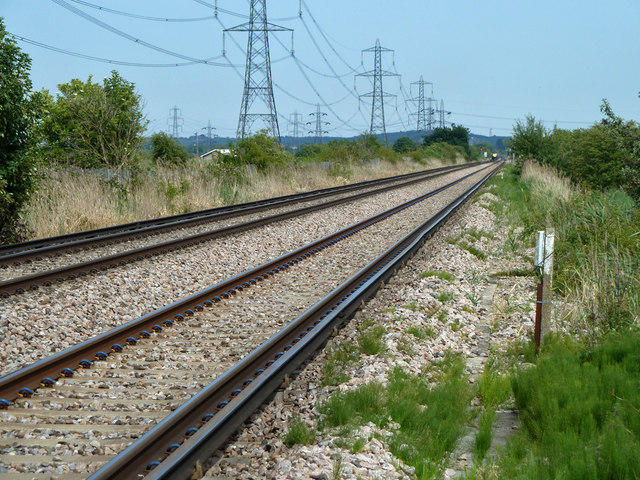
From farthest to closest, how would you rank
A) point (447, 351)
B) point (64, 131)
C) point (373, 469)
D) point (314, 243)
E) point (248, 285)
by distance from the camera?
point (64, 131) → point (314, 243) → point (248, 285) → point (447, 351) → point (373, 469)

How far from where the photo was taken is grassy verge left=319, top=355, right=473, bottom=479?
4254 millimetres

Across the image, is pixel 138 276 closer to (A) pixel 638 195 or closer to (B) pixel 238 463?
(B) pixel 238 463

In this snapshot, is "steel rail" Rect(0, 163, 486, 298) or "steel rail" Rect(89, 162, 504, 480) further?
"steel rail" Rect(0, 163, 486, 298)

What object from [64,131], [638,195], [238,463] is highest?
[64,131]

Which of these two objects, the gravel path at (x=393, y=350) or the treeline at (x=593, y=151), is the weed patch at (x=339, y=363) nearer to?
the gravel path at (x=393, y=350)

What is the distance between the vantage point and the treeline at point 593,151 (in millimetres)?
12516

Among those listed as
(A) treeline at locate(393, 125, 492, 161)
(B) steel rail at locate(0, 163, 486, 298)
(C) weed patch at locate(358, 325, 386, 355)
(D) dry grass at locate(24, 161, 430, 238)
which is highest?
(A) treeline at locate(393, 125, 492, 161)

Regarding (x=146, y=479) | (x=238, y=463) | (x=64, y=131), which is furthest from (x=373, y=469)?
(x=64, y=131)

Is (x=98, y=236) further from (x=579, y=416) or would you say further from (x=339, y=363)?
(x=579, y=416)

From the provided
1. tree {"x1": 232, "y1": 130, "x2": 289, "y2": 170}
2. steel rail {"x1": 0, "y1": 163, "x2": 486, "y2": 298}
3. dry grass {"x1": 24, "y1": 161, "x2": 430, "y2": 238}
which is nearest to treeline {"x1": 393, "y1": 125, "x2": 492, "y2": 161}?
tree {"x1": 232, "y1": 130, "x2": 289, "y2": 170}

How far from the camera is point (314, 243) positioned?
41.8 ft

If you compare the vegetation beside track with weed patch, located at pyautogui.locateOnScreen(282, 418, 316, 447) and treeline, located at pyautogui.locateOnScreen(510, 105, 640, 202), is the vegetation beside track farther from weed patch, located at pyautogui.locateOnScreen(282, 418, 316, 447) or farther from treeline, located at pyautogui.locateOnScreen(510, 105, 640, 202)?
treeline, located at pyautogui.locateOnScreen(510, 105, 640, 202)

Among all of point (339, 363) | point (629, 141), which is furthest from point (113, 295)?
point (629, 141)

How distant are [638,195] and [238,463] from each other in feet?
37.4
